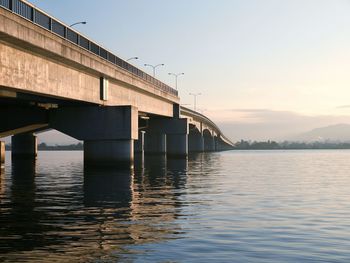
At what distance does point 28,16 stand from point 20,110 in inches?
882

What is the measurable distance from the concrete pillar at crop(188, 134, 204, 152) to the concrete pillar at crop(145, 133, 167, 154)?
43217 mm

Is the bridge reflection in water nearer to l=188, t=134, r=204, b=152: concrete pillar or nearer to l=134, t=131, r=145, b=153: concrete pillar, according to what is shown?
l=134, t=131, r=145, b=153: concrete pillar

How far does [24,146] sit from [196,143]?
75.0 m

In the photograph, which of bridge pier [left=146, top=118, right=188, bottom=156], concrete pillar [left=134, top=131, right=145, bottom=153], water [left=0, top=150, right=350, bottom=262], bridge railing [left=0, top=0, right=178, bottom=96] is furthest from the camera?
concrete pillar [left=134, top=131, right=145, bottom=153]

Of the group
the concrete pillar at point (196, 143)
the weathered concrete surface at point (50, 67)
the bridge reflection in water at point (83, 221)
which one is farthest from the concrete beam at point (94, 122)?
the concrete pillar at point (196, 143)

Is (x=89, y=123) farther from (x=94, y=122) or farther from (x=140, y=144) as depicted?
(x=140, y=144)

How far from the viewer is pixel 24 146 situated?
93312mm

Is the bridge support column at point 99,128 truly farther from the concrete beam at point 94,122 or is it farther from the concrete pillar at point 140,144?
the concrete pillar at point 140,144

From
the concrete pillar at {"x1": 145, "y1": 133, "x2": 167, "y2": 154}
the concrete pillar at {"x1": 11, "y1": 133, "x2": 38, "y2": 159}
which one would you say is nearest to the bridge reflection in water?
the concrete pillar at {"x1": 11, "y1": 133, "x2": 38, "y2": 159}

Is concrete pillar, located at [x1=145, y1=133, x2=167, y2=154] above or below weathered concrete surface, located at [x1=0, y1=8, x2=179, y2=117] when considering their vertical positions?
below

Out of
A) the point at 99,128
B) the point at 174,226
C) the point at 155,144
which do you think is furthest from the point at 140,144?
the point at 174,226

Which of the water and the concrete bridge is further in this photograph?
the concrete bridge

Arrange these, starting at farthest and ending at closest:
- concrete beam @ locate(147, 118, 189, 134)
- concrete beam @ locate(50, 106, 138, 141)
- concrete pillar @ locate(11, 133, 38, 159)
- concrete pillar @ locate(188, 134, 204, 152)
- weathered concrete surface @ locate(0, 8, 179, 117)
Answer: concrete pillar @ locate(188, 134, 204, 152) → concrete beam @ locate(147, 118, 189, 134) → concrete pillar @ locate(11, 133, 38, 159) → concrete beam @ locate(50, 106, 138, 141) → weathered concrete surface @ locate(0, 8, 179, 117)

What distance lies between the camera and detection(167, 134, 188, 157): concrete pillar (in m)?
96.6
